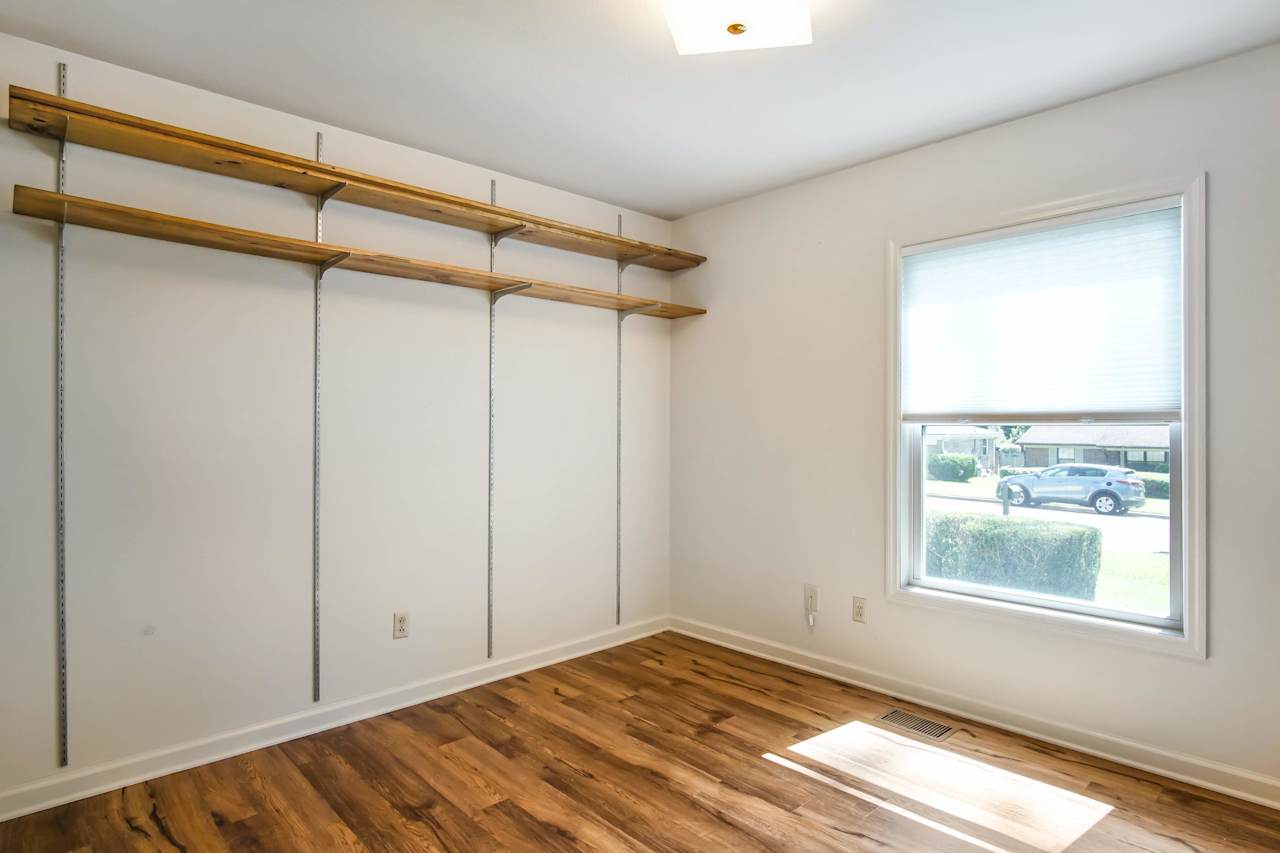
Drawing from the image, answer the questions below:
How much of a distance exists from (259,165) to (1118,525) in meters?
3.61

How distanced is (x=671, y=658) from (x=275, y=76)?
3.30 m

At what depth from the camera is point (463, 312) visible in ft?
11.6

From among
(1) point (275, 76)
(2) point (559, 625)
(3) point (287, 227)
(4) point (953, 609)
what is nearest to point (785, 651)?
(4) point (953, 609)

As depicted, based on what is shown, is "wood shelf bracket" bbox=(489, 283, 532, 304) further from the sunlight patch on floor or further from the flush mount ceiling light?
the sunlight patch on floor

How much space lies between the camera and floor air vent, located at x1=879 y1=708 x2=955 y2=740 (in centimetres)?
301

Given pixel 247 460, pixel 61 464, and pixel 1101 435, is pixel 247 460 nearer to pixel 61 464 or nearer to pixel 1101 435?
pixel 61 464

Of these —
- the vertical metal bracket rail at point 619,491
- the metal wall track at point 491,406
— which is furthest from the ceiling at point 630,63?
the vertical metal bracket rail at point 619,491

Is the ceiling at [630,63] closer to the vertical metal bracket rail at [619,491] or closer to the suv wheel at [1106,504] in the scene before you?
the vertical metal bracket rail at [619,491]

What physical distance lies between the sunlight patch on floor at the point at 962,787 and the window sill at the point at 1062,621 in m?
0.63

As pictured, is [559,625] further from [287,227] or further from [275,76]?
[275,76]

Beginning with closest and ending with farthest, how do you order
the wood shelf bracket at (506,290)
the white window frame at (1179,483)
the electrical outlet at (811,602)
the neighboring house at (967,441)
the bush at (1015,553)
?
the white window frame at (1179,483), the bush at (1015,553), the neighboring house at (967,441), the wood shelf bracket at (506,290), the electrical outlet at (811,602)

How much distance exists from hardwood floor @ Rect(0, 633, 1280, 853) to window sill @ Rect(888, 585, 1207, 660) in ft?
1.54

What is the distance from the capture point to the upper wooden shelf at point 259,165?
2303 millimetres

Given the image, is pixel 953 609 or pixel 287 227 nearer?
pixel 287 227
